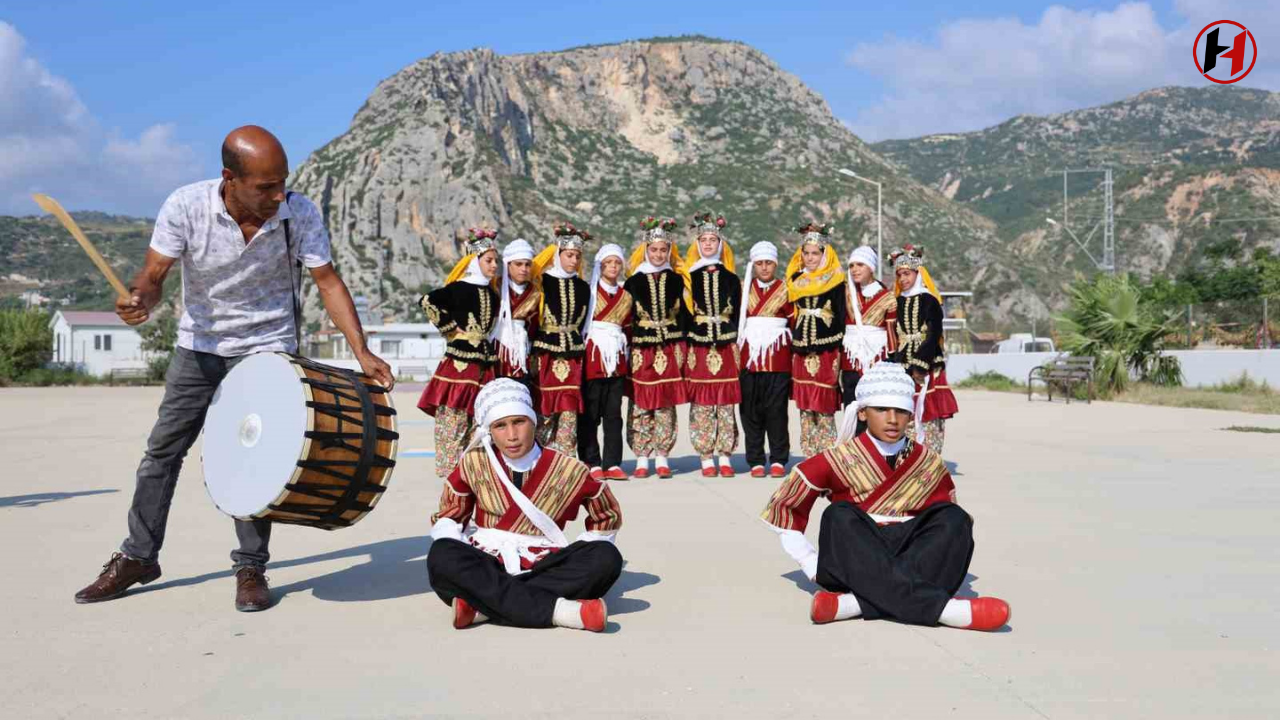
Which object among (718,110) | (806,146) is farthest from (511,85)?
(806,146)

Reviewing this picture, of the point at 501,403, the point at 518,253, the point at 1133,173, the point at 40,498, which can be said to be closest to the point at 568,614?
the point at 501,403

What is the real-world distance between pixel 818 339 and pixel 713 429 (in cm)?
119

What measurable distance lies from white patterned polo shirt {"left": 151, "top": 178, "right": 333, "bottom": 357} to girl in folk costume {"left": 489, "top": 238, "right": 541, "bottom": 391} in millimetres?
3537

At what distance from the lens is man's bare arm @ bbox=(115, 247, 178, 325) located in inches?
182

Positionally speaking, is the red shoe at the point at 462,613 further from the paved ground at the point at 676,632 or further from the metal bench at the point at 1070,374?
the metal bench at the point at 1070,374

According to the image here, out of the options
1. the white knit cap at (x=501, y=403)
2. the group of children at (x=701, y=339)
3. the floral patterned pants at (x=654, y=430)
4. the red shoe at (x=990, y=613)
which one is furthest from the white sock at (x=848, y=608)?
the floral patterned pants at (x=654, y=430)

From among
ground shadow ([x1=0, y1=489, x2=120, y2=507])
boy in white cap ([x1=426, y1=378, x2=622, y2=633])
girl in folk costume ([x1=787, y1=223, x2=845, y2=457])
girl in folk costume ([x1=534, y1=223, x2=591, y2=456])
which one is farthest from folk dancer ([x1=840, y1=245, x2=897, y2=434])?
ground shadow ([x1=0, y1=489, x2=120, y2=507])

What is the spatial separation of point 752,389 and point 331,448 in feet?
18.8

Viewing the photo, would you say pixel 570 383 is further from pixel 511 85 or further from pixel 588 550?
pixel 511 85

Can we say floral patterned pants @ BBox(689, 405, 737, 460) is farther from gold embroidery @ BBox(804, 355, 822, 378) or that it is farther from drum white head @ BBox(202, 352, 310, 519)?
drum white head @ BBox(202, 352, 310, 519)

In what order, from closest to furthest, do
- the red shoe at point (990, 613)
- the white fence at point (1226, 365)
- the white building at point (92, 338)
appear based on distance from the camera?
1. the red shoe at point (990, 613)
2. the white fence at point (1226, 365)
3. the white building at point (92, 338)

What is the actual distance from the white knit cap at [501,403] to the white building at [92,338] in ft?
200

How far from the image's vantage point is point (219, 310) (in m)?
5.06

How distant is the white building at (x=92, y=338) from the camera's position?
61.9 metres
